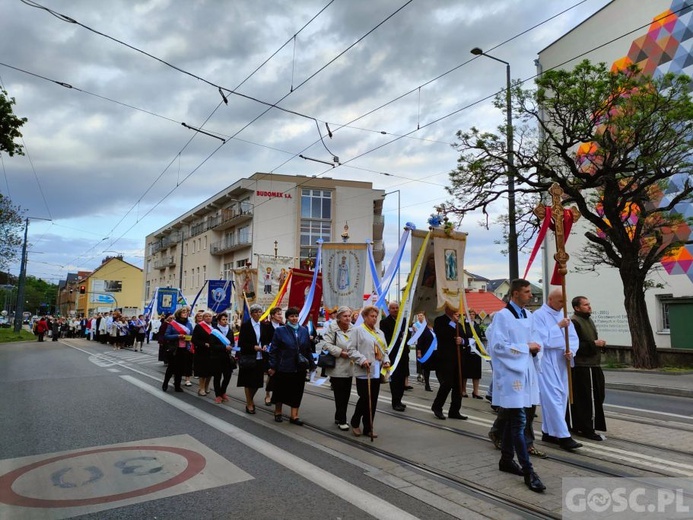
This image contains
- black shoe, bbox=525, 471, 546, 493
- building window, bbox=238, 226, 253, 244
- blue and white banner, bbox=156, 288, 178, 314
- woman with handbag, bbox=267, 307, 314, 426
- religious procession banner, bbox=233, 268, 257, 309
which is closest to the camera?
black shoe, bbox=525, 471, 546, 493

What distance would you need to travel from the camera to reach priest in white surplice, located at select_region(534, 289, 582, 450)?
6.30 m

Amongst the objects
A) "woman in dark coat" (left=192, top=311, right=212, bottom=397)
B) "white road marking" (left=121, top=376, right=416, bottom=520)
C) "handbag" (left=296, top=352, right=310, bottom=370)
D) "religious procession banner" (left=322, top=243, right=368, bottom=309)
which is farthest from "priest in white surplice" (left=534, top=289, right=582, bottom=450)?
"woman in dark coat" (left=192, top=311, right=212, bottom=397)

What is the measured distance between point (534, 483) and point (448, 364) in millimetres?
3267

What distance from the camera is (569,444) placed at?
6.20 meters

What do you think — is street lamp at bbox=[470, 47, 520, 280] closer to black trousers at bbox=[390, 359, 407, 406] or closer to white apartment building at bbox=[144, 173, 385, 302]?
black trousers at bbox=[390, 359, 407, 406]

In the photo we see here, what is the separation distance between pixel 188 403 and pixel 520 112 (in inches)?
542

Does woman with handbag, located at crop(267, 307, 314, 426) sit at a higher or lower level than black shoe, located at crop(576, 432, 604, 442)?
higher

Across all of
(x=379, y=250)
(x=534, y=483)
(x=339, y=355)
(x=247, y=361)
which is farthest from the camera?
(x=379, y=250)

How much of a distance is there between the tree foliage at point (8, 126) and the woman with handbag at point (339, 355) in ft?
45.7

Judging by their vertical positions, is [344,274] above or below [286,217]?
below

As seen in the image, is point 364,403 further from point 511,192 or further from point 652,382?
point 511,192

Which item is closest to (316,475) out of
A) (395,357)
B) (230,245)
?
(395,357)

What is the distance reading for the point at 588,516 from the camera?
13.7 feet

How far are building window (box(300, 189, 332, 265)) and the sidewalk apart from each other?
34656 mm
